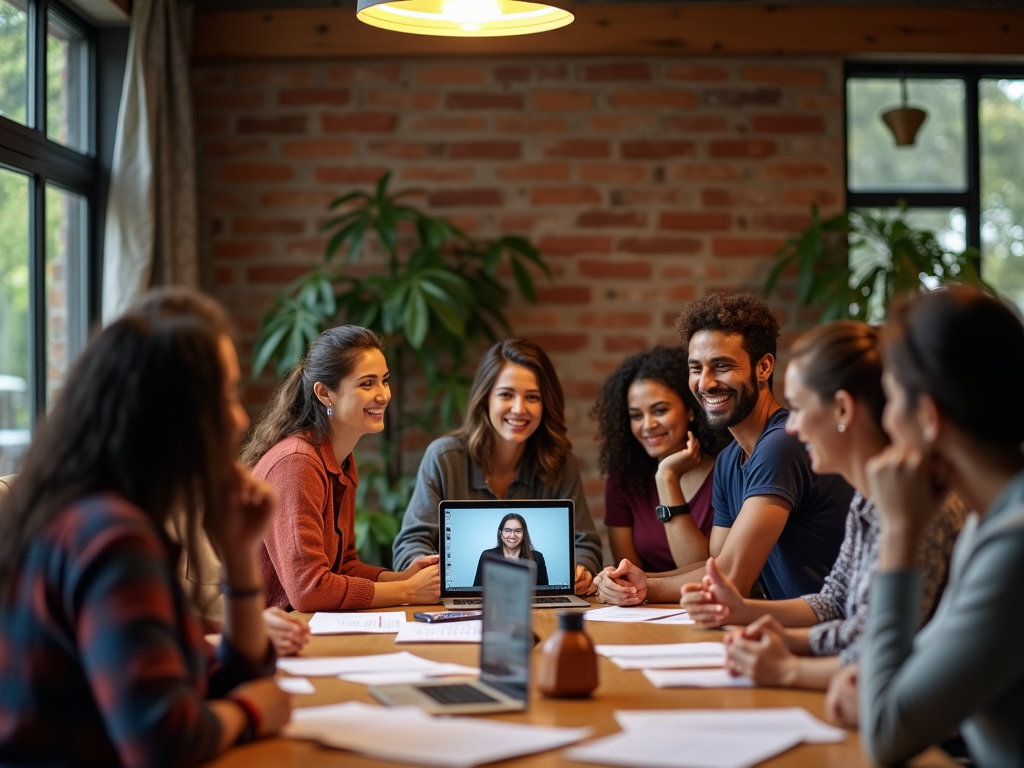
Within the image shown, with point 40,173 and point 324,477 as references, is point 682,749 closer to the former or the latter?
point 324,477

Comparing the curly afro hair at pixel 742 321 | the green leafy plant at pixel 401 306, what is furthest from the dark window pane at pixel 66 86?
the curly afro hair at pixel 742 321

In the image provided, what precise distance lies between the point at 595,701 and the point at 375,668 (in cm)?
40

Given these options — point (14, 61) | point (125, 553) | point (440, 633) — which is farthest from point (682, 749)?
point (14, 61)

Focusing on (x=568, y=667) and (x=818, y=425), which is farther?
(x=818, y=425)

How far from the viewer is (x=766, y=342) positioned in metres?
2.79

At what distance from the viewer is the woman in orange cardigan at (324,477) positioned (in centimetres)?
245

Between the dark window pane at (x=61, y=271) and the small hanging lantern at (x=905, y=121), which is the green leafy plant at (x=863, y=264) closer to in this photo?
the small hanging lantern at (x=905, y=121)

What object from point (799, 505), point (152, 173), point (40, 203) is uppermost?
point (152, 173)

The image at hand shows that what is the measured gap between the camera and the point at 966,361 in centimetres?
139

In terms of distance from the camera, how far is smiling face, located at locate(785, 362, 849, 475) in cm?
175

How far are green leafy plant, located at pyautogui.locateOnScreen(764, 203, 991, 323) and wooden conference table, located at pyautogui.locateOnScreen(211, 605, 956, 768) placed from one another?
2.10 metres

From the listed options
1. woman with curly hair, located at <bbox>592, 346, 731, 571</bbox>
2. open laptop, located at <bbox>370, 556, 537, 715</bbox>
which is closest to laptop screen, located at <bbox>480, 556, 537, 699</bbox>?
open laptop, located at <bbox>370, 556, 537, 715</bbox>

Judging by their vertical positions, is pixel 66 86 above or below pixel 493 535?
above

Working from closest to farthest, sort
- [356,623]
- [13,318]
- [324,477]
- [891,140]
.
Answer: [356,623]
[324,477]
[13,318]
[891,140]
